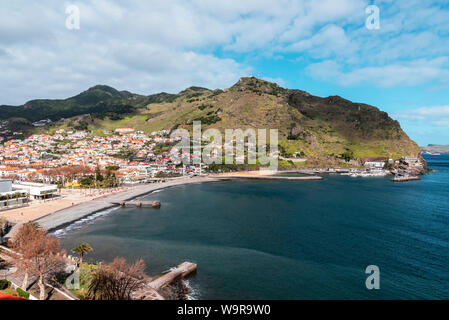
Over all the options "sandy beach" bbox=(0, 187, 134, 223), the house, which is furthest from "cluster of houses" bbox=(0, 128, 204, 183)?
the house

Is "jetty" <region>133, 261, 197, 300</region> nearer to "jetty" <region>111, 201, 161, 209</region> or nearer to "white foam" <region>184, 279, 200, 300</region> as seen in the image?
"white foam" <region>184, 279, 200, 300</region>

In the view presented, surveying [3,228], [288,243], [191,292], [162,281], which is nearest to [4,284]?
[162,281]

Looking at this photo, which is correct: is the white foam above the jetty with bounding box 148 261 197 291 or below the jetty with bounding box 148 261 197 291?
below

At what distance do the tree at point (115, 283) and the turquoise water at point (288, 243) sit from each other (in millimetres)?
6704

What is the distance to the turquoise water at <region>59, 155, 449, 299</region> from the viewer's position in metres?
29.4

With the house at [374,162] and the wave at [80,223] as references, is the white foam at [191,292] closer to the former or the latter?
the wave at [80,223]

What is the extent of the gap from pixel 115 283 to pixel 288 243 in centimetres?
2705

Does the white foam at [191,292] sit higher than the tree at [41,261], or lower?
lower

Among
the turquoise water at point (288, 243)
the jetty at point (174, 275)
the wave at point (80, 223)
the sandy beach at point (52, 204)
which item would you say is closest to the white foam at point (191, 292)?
the turquoise water at point (288, 243)

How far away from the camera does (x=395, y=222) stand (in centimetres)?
5369

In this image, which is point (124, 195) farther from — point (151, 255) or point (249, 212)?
point (151, 255)

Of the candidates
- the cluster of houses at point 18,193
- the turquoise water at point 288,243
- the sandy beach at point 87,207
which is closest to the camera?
the turquoise water at point 288,243

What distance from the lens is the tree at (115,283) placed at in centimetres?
2206

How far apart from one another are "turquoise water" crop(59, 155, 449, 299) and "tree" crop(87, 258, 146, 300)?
6.70m
